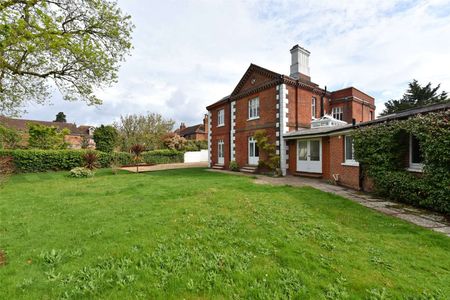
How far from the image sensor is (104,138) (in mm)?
22828

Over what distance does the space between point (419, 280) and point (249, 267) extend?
7.38 feet

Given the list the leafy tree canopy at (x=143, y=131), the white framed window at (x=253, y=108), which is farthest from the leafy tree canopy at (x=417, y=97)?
the leafy tree canopy at (x=143, y=131)

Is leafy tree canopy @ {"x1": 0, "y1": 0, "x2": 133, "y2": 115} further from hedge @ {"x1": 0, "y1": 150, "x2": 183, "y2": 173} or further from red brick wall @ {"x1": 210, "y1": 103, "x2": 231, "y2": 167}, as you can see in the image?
red brick wall @ {"x1": 210, "y1": 103, "x2": 231, "y2": 167}

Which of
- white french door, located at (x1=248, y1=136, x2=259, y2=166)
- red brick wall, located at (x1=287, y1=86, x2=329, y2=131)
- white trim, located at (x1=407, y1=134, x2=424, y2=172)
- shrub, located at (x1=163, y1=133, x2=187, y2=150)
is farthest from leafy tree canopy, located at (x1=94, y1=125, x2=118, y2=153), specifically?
white trim, located at (x1=407, y1=134, x2=424, y2=172)

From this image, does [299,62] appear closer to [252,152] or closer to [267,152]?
[267,152]

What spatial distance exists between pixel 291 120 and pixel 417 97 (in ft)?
104

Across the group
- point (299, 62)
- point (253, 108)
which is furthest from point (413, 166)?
point (299, 62)

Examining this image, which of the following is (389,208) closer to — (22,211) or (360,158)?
(360,158)

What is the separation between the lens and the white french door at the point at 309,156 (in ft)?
42.7

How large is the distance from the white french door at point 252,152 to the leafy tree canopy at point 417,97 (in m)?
27.9

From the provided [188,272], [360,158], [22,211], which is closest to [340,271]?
[188,272]

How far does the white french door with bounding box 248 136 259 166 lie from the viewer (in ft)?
54.3

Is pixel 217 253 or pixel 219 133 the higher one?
pixel 219 133

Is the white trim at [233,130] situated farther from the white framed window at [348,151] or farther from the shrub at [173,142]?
the shrub at [173,142]
